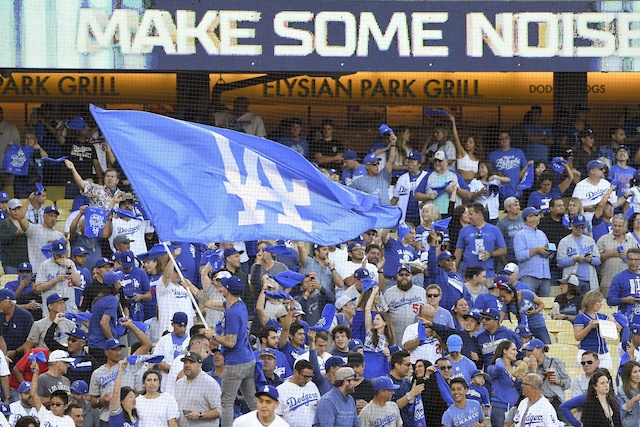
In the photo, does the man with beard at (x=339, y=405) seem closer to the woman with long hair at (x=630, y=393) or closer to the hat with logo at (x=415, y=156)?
the woman with long hair at (x=630, y=393)

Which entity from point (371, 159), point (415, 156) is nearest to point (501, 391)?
point (371, 159)

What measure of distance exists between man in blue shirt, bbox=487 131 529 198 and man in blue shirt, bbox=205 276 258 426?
6.21 m

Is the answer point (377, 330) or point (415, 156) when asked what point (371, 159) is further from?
point (377, 330)

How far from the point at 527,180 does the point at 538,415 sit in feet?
20.3

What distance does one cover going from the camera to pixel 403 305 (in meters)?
15.9

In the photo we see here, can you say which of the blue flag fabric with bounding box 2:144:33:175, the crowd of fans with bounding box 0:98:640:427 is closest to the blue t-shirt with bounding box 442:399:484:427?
the crowd of fans with bounding box 0:98:640:427

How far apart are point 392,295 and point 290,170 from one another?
2.72 meters

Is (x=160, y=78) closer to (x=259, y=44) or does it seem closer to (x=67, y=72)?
(x=67, y=72)

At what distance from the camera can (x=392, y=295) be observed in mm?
15922

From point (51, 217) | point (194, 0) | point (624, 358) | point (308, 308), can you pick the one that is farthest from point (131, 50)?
point (624, 358)

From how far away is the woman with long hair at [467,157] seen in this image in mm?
19375

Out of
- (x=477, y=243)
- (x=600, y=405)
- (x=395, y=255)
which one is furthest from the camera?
(x=477, y=243)

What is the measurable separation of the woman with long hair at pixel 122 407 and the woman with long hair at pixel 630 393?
4424 mm

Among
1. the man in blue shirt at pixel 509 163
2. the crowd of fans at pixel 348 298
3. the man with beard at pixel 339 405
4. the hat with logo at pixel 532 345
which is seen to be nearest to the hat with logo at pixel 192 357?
the crowd of fans at pixel 348 298
